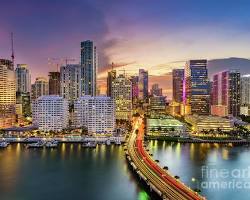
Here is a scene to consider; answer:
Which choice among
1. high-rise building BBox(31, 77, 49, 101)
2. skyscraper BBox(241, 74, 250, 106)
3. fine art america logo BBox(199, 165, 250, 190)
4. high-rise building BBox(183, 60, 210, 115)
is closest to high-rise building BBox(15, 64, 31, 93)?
high-rise building BBox(31, 77, 49, 101)

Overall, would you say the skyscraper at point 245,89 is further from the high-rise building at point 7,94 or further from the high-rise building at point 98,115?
the high-rise building at point 98,115

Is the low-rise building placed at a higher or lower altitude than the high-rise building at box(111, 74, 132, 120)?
lower

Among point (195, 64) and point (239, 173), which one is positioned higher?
point (195, 64)

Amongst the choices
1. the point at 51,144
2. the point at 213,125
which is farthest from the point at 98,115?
the point at 213,125

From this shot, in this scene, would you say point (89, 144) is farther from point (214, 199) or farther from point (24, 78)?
point (24, 78)

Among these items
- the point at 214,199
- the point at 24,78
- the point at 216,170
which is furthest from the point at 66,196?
the point at 24,78

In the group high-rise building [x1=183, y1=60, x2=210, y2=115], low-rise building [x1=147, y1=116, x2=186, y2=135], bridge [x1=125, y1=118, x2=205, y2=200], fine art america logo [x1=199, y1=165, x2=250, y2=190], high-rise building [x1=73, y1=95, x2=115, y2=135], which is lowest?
fine art america logo [x1=199, y1=165, x2=250, y2=190]

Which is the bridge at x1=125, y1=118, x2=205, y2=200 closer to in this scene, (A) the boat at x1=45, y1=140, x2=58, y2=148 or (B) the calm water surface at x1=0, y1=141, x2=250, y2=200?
(B) the calm water surface at x1=0, y1=141, x2=250, y2=200

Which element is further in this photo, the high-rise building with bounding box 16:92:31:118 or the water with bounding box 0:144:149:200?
the high-rise building with bounding box 16:92:31:118
